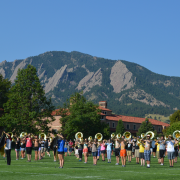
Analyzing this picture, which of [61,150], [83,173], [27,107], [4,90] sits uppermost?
[4,90]

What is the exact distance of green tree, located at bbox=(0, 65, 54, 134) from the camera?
5806cm

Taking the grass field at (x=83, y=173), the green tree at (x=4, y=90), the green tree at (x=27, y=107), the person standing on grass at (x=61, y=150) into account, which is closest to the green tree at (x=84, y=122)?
the green tree at (x=27, y=107)

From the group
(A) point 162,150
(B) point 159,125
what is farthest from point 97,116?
(B) point 159,125

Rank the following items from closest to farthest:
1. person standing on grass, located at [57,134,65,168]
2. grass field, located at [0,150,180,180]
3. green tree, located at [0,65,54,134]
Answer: grass field, located at [0,150,180,180] → person standing on grass, located at [57,134,65,168] → green tree, located at [0,65,54,134]

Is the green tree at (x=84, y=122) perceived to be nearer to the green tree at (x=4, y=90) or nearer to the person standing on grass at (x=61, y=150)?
the green tree at (x=4, y=90)

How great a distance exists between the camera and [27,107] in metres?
59.4

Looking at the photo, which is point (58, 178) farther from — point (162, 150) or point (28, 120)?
point (28, 120)

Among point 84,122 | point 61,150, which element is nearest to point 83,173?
point 61,150

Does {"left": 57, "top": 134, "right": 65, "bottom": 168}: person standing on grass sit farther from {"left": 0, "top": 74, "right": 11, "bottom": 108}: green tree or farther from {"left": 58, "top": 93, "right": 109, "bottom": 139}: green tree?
{"left": 0, "top": 74, "right": 11, "bottom": 108}: green tree

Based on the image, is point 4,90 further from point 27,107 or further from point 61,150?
point 61,150

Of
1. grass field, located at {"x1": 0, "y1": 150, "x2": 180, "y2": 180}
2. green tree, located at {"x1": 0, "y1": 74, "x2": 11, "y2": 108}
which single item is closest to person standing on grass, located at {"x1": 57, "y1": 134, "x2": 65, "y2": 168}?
grass field, located at {"x1": 0, "y1": 150, "x2": 180, "y2": 180}

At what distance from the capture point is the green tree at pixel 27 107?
190ft

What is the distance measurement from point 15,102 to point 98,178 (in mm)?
48576

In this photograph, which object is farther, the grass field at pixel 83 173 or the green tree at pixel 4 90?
the green tree at pixel 4 90
